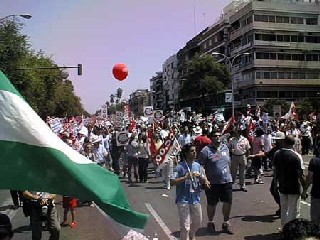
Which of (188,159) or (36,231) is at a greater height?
(188,159)

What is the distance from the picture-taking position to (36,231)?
668cm

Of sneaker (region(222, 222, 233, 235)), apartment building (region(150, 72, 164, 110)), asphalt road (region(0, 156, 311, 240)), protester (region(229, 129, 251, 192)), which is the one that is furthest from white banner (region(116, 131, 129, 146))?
apartment building (region(150, 72, 164, 110))

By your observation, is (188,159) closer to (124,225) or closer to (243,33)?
(124,225)

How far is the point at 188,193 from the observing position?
7.20 meters

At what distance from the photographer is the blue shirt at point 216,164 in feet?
28.1

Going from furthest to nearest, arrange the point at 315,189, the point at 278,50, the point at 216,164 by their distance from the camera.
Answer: the point at 278,50
the point at 216,164
the point at 315,189

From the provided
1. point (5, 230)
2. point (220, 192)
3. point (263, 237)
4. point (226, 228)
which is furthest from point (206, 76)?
point (5, 230)

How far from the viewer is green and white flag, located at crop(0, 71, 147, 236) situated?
266cm

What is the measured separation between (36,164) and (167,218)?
7.48 meters

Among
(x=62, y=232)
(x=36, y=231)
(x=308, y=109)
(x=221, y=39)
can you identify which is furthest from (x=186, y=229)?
(x=221, y=39)

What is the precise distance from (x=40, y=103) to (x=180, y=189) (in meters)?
51.0

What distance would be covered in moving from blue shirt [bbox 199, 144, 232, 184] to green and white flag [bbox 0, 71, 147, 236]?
5927 mm

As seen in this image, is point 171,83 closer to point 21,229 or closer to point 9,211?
point 9,211

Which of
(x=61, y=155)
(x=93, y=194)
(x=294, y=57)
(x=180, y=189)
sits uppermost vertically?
(x=294, y=57)
